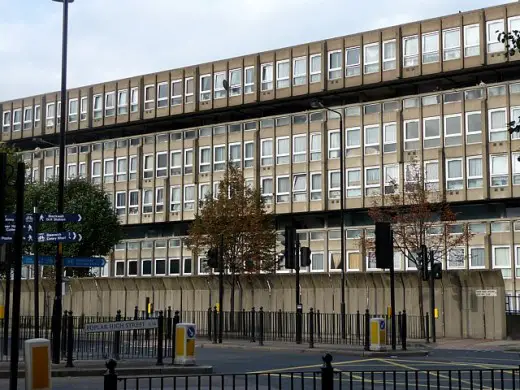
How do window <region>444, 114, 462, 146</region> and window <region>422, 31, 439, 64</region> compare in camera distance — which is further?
window <region>422, 31, 439, 64</region>

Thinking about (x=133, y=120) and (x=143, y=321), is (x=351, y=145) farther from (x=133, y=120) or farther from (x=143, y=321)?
(x=143, y=321)

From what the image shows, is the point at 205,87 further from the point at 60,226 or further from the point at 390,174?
the point at 60,226

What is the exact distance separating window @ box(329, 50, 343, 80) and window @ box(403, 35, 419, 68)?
499cm

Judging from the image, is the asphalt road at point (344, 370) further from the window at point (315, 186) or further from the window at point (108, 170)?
the window at point (108, 170)

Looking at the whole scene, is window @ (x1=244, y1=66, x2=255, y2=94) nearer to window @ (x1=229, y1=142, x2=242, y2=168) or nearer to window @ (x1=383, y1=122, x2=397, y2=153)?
window @ (x1=229, y1=142, x2=242, y2=168)

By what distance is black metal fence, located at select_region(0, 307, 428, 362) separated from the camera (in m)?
26.7

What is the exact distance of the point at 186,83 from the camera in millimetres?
72625

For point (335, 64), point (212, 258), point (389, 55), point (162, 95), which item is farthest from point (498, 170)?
point (162, 95)

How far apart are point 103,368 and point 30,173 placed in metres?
58.5

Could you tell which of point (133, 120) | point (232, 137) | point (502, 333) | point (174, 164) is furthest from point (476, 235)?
point (133, 120)

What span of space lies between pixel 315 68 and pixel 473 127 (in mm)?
13435

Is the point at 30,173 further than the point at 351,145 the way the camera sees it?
Yes

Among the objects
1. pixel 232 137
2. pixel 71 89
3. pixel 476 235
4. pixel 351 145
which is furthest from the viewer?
pixel 71 89

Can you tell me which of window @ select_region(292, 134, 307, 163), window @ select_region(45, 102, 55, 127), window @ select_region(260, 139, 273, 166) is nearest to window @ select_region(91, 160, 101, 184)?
window @ select_region(45, 102, 55, 127)
